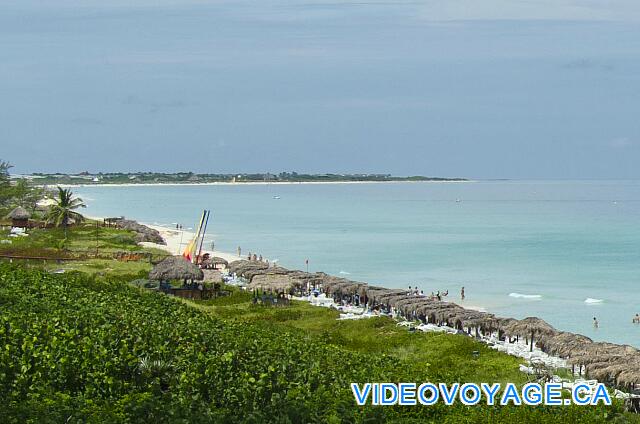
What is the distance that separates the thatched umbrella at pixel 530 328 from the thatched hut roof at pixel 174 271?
12.1m

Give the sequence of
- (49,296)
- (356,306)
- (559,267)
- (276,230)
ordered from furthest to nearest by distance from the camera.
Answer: (276,230) < (559,267) < (356,306) < (49,296)

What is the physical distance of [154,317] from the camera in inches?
722

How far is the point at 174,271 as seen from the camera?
100 ft

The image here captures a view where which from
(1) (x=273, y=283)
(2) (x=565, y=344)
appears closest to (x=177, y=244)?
(1) (x=273, y=283)

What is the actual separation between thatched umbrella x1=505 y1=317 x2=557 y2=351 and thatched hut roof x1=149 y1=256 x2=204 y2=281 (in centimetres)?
1213

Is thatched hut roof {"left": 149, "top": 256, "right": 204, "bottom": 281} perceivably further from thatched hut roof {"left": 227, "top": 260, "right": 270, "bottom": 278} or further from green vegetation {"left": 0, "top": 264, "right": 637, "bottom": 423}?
green vegetation {"left": 0, "top": 264, "right": 637, "bottom": 423}

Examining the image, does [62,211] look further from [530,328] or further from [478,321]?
[530,328]

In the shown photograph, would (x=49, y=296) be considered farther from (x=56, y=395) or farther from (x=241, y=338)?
(x=56, y=395)

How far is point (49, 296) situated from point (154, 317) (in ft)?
11.1

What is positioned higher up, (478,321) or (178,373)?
(178,373)

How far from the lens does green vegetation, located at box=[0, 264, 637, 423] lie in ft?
39.1

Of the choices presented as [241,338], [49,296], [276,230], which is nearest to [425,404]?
[241,338]

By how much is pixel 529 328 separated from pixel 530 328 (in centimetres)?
4

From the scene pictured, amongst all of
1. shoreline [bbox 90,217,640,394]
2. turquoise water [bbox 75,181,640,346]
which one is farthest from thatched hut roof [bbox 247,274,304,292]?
turquoise water [bbox 75,181,640,346]
